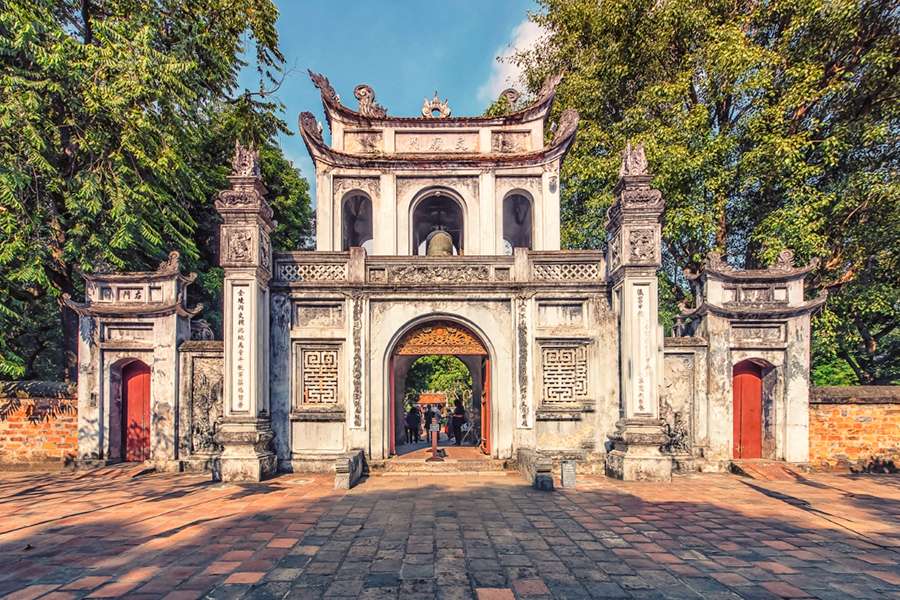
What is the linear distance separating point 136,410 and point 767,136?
16.5m

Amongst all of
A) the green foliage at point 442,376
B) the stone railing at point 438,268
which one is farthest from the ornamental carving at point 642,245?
the green foliage at point 442,376

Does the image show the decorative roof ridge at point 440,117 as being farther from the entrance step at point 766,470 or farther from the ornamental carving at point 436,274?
the entrance step at point 766,470

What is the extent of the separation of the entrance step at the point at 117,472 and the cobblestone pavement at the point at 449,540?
1.87ft

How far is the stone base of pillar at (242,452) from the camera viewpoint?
29.5 ft

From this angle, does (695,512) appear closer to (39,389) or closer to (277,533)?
(277,533)

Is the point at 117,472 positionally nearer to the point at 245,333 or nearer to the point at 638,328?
the point at 245,333

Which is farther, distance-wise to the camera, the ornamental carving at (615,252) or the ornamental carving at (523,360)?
the ornamental carving at (523,360)

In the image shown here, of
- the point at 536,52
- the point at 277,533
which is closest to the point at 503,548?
the point at 277,533

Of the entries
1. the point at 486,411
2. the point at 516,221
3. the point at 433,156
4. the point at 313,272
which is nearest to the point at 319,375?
the point at 313,272

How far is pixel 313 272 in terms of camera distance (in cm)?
1043

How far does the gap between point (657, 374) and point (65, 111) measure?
14085 mm

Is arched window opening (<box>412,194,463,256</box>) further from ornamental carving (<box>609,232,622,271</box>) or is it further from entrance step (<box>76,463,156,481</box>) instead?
entrance step (<box>76,463,156,481</box>)

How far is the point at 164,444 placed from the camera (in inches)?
389

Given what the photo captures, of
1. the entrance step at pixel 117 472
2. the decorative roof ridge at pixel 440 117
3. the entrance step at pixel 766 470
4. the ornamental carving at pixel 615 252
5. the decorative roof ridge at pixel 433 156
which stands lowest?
the entrance step at pixel 766 470
